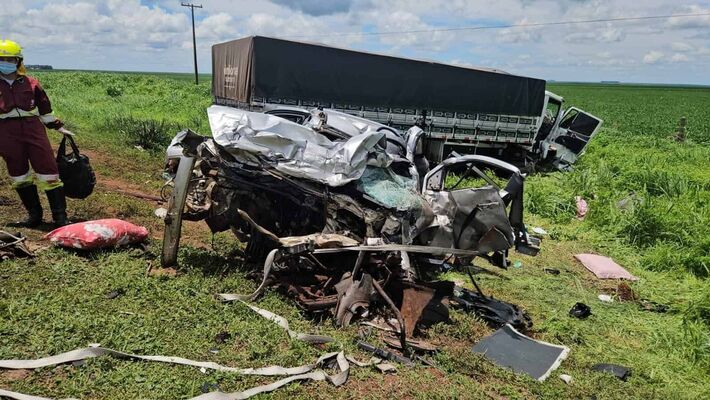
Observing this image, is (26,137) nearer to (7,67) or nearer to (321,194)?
(7,67)

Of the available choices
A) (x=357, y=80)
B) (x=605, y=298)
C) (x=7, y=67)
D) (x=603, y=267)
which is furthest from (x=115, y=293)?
(x=357, y=80)

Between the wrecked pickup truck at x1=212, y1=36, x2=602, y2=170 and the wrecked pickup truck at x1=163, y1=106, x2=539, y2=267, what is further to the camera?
the wrecked pickup truck at x1=212, y1=36, x2=602, y2=170

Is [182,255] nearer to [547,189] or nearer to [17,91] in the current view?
[17,91]

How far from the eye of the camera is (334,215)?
4.51 metres

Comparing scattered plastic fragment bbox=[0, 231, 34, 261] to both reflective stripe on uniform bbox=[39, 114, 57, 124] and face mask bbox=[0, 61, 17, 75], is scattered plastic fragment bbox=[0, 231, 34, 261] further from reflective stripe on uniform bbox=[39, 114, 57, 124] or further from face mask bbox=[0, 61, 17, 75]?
face mask bbox=[0, 61, 17, 75]

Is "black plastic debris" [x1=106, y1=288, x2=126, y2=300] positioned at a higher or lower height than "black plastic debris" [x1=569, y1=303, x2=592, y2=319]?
higher

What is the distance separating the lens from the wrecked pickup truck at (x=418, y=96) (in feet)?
35.2

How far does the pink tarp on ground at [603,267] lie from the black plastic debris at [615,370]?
274 centimetres

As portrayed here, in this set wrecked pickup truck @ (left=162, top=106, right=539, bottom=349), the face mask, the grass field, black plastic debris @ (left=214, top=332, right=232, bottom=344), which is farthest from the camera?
the face mask

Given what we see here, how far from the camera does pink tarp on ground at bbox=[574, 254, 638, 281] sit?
22.5ft

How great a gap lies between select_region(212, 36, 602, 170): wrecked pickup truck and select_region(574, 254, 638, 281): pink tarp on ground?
3.29 m

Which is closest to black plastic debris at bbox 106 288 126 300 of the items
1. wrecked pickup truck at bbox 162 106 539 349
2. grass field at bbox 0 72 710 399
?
grass field at bbox 0 72 710 399

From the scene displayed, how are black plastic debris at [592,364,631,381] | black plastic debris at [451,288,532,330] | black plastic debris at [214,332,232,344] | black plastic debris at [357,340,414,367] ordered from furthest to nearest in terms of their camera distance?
black plastic debris at [451,288,532,330] → black plastic debris at [592,364,631,381] → black plastic debris at [357,340,414,367] → black plastic debris at [214,332,232,344]

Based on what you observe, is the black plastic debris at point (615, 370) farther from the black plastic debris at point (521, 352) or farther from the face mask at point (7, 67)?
the face mask at point (7, 67)
